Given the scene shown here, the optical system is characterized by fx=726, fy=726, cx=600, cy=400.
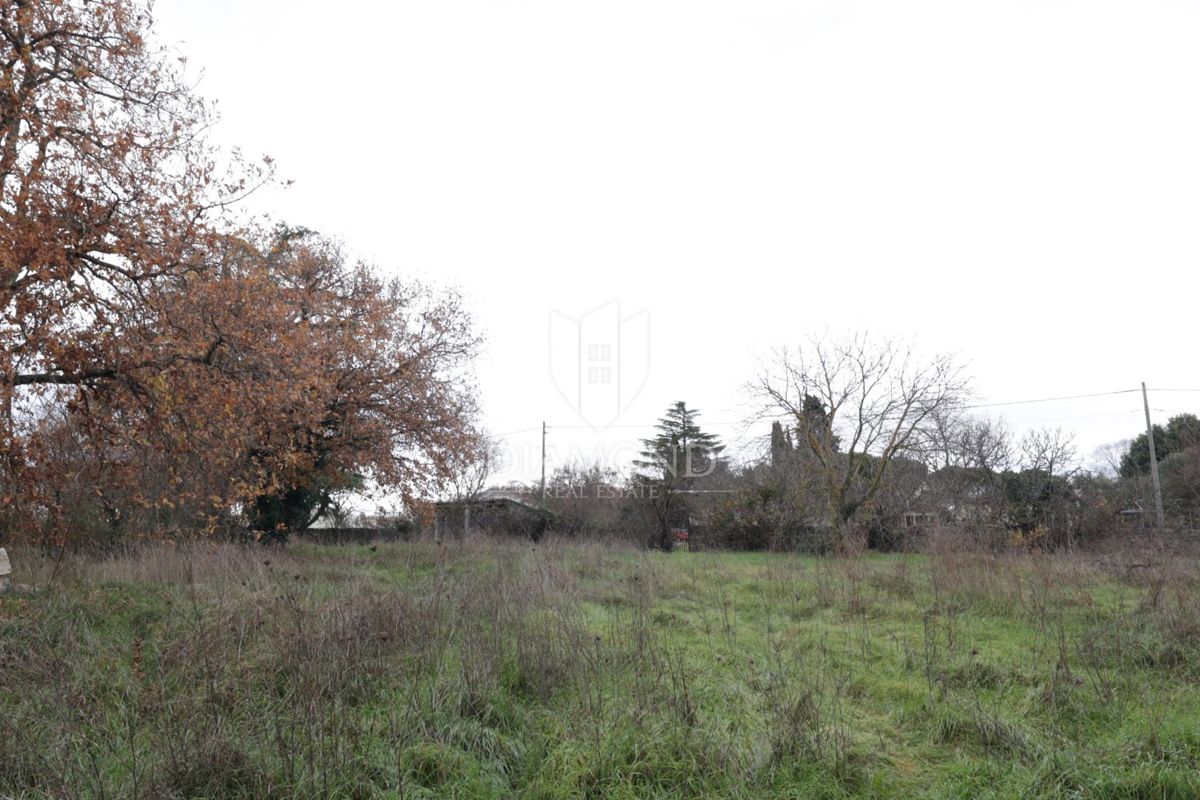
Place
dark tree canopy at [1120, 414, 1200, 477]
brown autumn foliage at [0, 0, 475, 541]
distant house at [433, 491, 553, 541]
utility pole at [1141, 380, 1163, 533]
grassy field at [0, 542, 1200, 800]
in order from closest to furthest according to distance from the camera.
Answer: grassy field at [0, 542, 1200, 800]
brown autumn foliage at [0, 0, 475, 541]
utility pole at [1141, 380, 1163, 533]
distant house at [433, 491, 553, 541]
dark tree canopy at [1120, 414, 1200, 477]

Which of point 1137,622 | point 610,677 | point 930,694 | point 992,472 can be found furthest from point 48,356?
point 992,472

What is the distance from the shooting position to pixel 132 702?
12.7 ft

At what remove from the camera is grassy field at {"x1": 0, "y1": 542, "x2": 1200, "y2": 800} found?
3.43 m

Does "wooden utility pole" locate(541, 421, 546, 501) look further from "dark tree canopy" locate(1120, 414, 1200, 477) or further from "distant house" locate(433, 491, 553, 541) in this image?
"dark tree canopy" locate(1120, 414, 1200, 477)

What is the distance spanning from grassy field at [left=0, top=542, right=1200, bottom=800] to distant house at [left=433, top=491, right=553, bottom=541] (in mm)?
12859

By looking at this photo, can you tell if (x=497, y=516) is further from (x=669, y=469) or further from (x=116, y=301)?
(x=116, y=301)

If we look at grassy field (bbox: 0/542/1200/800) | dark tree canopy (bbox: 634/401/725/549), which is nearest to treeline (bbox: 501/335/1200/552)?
dark tree canopy (bbox: 634/401/725/549)

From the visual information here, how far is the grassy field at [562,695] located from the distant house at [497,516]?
12.9m

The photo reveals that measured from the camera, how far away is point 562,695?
181 inches

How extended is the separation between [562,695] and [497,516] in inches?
676

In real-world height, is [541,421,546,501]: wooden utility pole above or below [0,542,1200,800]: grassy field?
above

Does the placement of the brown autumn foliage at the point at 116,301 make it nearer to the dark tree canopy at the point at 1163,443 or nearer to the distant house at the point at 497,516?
the distant house at the point at 497,516

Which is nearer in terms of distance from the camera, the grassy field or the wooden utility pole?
the grassy field

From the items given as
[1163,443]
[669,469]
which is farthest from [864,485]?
[1163,443]
